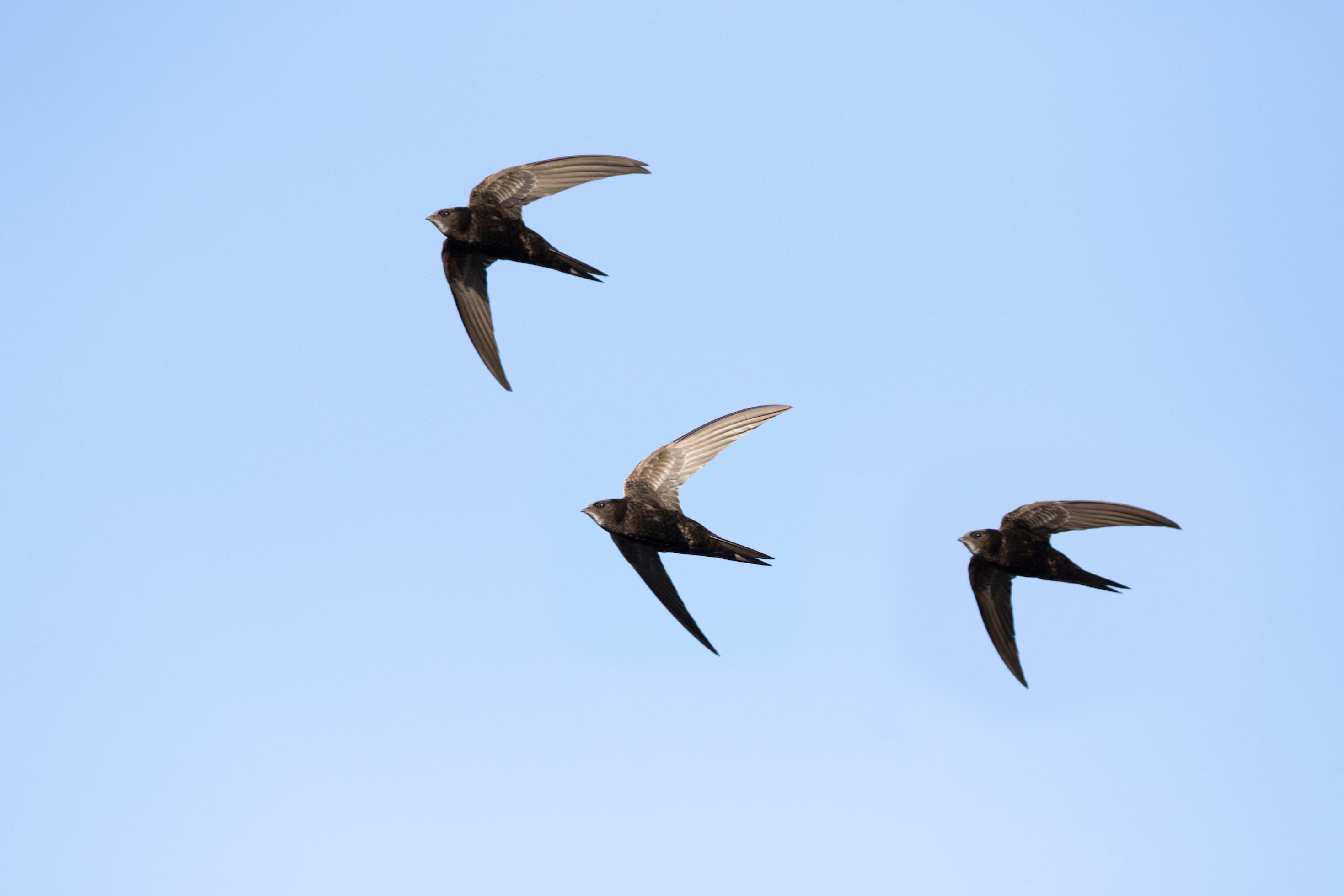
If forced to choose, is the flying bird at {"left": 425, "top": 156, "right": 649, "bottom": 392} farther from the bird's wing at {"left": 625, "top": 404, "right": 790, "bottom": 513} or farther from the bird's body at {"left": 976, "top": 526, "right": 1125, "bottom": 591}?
the bird's body at {"left": 976, "top": 526, "right": 1125, "bottom": 591}

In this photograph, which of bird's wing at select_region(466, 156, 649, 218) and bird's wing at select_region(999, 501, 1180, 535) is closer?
bird's wing at select_region(999, 501, 1180, 535)

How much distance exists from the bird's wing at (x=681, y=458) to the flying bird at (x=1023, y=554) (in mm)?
3465

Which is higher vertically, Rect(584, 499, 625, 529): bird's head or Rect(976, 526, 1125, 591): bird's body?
Rect(584, 499, 625, 529): bird's head

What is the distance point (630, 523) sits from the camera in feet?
55.7

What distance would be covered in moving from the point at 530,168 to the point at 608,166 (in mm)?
1093

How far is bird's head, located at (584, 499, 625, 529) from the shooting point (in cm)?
1698

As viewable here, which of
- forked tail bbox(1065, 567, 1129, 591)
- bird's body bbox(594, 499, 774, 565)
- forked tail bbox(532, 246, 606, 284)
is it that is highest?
forked tail bbox(532, 246, 606, 284)

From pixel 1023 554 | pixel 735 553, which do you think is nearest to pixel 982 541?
pixel 1023 554

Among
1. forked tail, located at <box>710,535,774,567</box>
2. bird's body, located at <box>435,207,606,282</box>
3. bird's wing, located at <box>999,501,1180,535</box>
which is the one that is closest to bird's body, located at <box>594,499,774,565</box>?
forked tail, located at <box>710,535,774,567</box>

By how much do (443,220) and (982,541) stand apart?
344 inches

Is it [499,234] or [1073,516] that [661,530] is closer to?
[499,234]

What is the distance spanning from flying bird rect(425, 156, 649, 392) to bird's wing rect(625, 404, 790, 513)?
236 centimetres

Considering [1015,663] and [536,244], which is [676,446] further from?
[1015,663]

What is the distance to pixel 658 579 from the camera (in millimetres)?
17562
